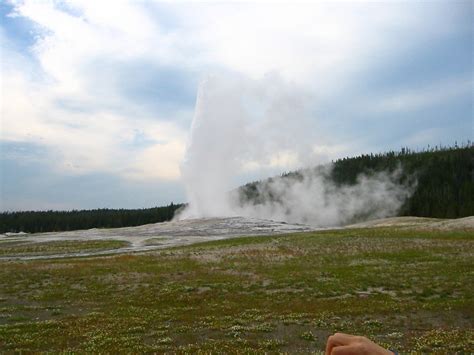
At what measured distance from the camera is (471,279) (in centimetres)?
2828

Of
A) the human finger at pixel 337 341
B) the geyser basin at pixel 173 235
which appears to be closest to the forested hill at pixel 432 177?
the geyser basin at pixel 173 235

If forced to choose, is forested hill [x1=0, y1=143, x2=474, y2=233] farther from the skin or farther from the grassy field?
the skin

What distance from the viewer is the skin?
5.46 metres

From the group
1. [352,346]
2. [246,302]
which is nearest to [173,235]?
[246,302]

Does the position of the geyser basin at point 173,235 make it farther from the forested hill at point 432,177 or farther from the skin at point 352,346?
the skin at point 352,346

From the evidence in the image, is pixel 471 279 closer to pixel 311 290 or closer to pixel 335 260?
pixel 311 290

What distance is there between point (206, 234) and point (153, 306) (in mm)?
A: 65226

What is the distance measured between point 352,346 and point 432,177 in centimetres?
16539

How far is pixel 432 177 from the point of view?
15600cm

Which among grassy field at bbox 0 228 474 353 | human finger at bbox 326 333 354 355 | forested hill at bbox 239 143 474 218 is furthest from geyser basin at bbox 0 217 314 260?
human finger at bbox 326 333 354 355

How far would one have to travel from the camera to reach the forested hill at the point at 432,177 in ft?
449

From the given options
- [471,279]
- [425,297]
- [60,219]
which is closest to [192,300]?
[425,297]

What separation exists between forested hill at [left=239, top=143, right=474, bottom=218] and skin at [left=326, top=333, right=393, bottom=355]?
138 meters

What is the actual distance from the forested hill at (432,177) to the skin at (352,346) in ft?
453
